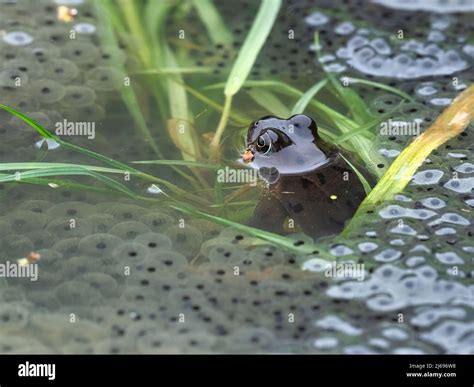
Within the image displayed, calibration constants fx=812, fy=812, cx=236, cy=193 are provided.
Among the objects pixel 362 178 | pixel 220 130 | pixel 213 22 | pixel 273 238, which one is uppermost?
pixel 213 22

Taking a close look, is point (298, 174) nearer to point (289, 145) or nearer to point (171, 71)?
point (289, 145)

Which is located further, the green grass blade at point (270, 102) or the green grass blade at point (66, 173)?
the green grass blade at point (270, 102)

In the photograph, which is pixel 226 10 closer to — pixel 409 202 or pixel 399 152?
pixel 399 152

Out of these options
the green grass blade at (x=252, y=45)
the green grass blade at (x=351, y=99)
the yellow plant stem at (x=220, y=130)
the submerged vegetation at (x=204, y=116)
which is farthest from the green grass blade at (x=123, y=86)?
the green grass blade at (x=351, y=99)

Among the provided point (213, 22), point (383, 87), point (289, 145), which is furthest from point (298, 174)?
point (213, 22)

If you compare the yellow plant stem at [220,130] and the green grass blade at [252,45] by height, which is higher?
the green grass blade at [252,45]

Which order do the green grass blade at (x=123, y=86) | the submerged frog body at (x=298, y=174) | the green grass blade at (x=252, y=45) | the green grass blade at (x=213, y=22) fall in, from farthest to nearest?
1. the green grass blade at (x=213, y=22)
2. the green grass blade at (x=252, y=45)
3. the green grass blade at (x=123, y=86)
4. the submerged frog body at (x=298, y=174)

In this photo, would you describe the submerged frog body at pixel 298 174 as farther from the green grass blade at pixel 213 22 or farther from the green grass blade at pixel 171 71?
the green grass blade at pixel 213 22

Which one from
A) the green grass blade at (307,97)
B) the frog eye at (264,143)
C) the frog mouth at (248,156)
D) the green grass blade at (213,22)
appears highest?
the green grass blade at (213,22)
